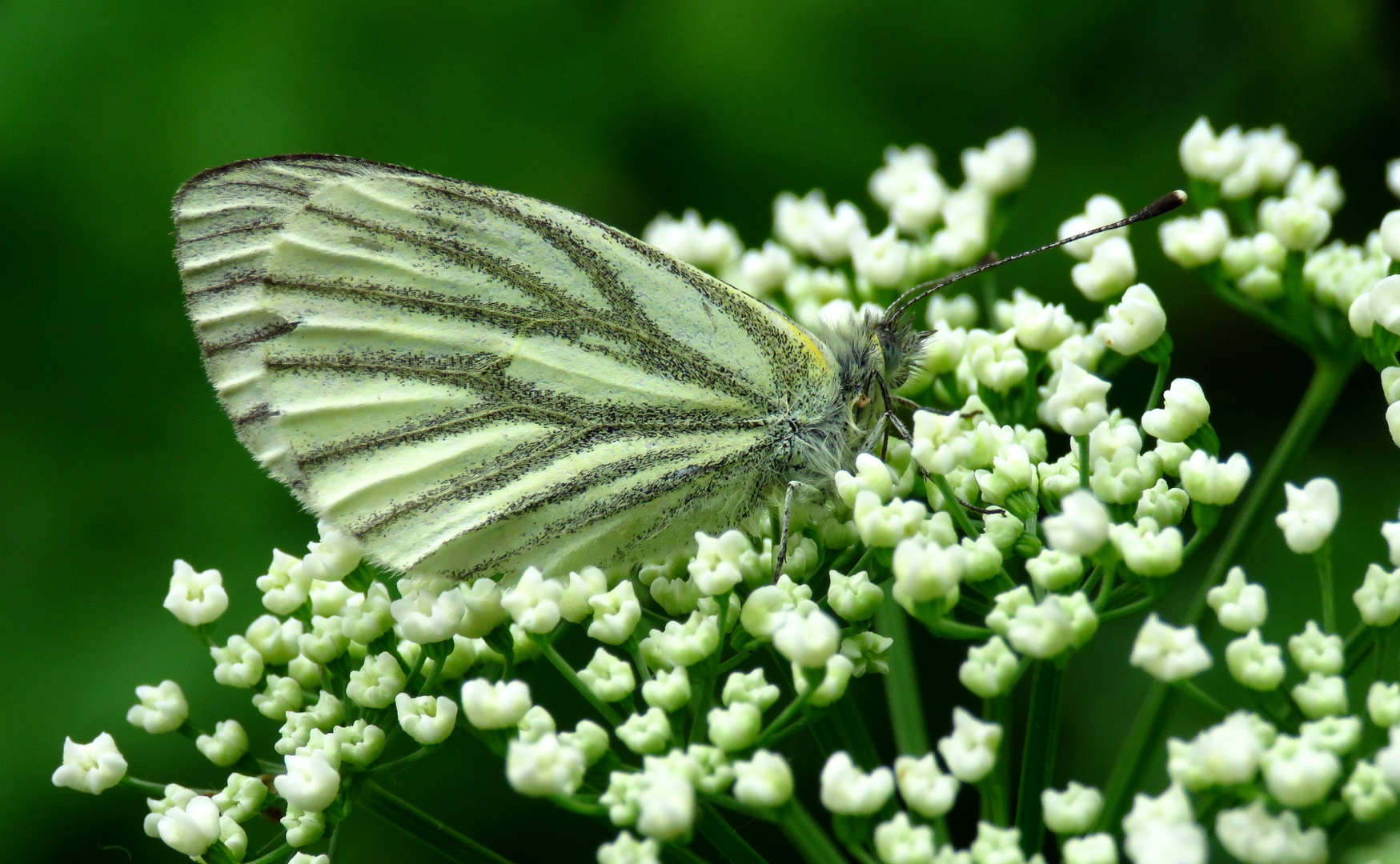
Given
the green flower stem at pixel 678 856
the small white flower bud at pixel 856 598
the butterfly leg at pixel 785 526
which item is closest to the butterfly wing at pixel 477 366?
the butterfly leg at pixel 785 526

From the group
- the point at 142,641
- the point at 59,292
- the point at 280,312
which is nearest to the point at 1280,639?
the point at 280,312

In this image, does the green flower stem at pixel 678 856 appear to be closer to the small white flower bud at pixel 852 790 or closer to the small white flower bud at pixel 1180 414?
the small white flower bud at pixel 852 790

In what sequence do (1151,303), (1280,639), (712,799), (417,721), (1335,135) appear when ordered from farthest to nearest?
(1335,135), (1280,639), (1151,303), (417,721), (712,799)

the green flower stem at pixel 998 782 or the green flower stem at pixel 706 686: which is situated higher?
the green flower stem at pixel 706 686

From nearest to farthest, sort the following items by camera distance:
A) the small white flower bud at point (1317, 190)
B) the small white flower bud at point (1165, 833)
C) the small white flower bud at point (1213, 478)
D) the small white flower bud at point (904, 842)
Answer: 1. the small white flower bud at point (1165, 833)
2. the small white flower bud at point (904, 842)
3. the small white flower bud at point (1213, 478)
4. the small white flower bud at point (1317, 190)

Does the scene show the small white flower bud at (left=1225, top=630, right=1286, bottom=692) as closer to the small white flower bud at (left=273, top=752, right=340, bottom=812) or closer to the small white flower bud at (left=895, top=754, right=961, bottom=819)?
the small white flower bud at (left=895, top=754, right=961, bottom=819)

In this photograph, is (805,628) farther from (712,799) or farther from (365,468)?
(365,468)
